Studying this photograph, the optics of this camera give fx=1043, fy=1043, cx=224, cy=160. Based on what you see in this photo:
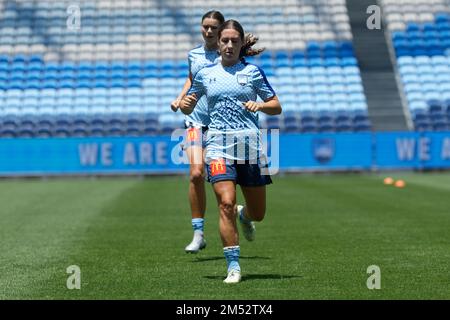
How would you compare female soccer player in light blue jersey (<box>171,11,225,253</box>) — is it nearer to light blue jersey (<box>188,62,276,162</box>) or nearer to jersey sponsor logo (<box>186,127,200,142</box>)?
jersey sponsor logo (<box>186,127,200,142</box>)

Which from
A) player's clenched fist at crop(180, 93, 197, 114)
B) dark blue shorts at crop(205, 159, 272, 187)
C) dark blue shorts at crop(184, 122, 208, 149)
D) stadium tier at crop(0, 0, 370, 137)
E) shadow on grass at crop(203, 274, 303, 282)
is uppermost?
stadium tier at crop(0, 0, 370, 137)

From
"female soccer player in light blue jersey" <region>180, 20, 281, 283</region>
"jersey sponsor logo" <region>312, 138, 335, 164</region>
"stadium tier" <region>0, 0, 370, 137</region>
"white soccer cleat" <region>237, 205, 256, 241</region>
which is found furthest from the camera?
"stadium tier" <region>0, 0, 370, 137</region>

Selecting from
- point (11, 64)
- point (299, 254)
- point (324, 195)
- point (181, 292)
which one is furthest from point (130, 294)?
point (11, 64)

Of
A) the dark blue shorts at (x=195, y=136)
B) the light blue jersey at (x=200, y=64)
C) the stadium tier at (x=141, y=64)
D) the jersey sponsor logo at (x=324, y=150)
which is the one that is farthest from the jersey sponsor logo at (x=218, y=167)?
the stadium tier at (x=141, y=64)

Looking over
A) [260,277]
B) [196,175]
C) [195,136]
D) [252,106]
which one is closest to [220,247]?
[196,175]

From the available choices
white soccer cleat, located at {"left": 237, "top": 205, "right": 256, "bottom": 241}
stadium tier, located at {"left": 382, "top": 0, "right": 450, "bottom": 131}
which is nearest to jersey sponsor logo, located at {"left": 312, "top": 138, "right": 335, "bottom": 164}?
stadium tier, located at {"left": 382, "top": 0, "right": 450, "bottom": 131}

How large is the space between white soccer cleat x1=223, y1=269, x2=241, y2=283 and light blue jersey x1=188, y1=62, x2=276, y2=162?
98cm

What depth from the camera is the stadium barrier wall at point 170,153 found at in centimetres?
2977

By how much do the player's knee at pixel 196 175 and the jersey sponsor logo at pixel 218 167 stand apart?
215 cm

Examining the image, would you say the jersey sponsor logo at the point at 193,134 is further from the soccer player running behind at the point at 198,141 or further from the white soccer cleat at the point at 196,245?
the white soccer cleat at the point at 196,245

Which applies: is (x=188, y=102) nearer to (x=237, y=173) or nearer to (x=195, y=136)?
(x=237, y=173)

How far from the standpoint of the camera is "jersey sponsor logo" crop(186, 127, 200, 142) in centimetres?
1101

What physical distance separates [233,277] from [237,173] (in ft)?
3.15
